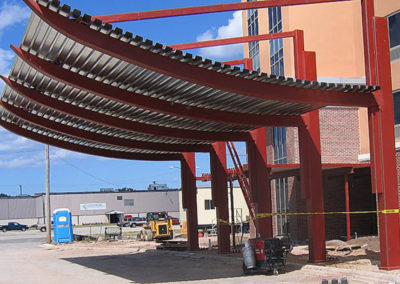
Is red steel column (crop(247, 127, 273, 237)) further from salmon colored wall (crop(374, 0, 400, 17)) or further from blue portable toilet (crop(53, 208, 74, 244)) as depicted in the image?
blue portable toilet (crop(53, 208, 74, 244))

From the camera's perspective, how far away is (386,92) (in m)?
16.4

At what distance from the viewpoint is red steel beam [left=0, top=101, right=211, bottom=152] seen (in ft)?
67.2

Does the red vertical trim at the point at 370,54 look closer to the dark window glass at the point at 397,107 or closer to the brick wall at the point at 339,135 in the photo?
the dark window glass at the point at 397,107

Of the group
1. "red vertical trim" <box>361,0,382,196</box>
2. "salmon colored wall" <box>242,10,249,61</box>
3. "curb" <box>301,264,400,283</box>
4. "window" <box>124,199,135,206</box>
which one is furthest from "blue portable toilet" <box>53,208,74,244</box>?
"window" <box>124,199,135,206</box>

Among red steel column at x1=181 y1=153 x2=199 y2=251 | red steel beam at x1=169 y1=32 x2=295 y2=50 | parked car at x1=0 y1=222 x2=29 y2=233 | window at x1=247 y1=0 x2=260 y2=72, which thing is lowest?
parked car at x1=0 y1=222 x2=29 y2=233

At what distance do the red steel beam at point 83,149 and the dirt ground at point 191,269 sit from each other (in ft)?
15.2

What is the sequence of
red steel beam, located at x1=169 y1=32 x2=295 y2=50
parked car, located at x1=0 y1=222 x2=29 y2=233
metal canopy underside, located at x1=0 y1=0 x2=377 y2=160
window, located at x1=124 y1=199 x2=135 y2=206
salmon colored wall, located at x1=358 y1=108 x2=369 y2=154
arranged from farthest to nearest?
window, located at x1=124 y1=199 x2=135 y2=206 → parked car, located at x1=0 y1=222 x2=29 y2=233 → salmon colored wall, located at x1=358 y1=108 x2=369 y2=154 → red steel beam, located at x1=169 y1=32 x2=295 y2=50 → metal canopy underside, located at x1=0 y1=0 x2=377 y2=160

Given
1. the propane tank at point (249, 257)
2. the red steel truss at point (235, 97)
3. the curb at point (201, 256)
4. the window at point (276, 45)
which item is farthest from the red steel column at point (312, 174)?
the window at point (276, 45)

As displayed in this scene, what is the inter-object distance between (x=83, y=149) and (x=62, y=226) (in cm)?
1917

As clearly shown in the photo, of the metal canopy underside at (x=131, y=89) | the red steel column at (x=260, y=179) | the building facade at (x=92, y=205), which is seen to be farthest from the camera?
the building facade at (x=92, y=205)

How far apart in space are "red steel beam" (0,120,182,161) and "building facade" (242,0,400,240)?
24.2 feet

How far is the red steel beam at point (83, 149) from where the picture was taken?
2326 cm

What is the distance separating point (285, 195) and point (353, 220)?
13.3 ft

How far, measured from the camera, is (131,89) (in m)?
17.4
